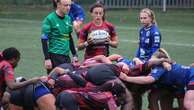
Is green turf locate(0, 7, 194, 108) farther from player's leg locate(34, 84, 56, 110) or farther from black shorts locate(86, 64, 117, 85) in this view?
black shorts locate(86, 64, 117, 85)

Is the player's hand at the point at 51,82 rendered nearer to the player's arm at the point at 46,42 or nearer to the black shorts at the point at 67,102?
the black shorts at the point at 67,102

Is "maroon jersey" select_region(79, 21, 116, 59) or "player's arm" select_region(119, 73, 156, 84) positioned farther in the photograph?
"maroon jersey" select_region(79, 21, 116, 59)

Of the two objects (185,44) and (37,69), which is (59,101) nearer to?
(37,69)

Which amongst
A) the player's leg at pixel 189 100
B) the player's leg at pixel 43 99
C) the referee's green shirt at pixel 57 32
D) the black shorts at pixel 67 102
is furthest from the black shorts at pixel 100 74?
the referee's green shirt at pixel 57 32

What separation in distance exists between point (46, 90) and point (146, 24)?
2.08 meters

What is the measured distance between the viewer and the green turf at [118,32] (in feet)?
46.5

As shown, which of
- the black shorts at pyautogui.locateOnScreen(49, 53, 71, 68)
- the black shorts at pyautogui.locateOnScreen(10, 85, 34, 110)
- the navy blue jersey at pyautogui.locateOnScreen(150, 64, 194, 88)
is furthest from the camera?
the black shorts at pyautogui.locateOnScreen(49, 53, 71, 68)

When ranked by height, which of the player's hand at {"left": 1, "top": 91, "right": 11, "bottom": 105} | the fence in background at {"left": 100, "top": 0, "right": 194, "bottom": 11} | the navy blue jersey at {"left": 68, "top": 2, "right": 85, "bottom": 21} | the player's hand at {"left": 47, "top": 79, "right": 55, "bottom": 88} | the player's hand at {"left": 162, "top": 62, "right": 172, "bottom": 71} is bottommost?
the fence in background at {"left": 100, "top": 0, "right": 194, "bottom": 11}

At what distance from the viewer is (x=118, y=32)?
70.5 ft

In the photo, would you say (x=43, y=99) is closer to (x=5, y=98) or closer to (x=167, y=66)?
(x=5, y=98)

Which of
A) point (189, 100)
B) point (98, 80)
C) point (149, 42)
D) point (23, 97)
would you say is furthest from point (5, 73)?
point (149, 42)

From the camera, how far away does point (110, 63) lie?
701cm

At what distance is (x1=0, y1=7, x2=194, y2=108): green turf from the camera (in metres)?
14.2

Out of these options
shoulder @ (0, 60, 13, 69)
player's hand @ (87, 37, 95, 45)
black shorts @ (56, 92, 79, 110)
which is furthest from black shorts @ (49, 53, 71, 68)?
black shorts @ (56, 92, 79, 110)
